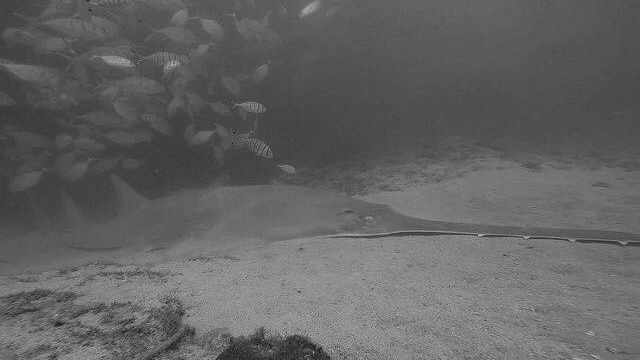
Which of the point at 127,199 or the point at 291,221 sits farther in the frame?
the point at 127,199

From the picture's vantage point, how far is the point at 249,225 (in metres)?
3.93

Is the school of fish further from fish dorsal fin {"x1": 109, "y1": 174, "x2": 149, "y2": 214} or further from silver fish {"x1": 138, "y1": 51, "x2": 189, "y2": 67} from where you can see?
fish dorsal fin {"x1": 109, "y1": 174, "x2": 149, "y2": 214}

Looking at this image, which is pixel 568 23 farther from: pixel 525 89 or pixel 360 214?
pixel 360 214

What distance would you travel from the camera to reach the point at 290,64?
51.2ft

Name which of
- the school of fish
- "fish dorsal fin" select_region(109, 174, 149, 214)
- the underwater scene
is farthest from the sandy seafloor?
the school of fish

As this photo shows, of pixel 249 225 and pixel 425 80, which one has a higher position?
pixel 425 80

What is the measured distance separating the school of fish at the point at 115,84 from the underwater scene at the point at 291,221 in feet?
0.26

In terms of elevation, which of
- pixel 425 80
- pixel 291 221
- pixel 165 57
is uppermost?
pixel 425 80

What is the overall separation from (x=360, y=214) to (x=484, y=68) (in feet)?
77.9

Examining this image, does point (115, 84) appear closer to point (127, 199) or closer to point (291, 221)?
point (127, 199)

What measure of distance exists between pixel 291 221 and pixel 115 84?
6568mm

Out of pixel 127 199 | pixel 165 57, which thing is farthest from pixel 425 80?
pixel 127 199

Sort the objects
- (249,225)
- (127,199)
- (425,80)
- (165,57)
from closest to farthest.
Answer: (249,225)
(127,199)
(165,57)
(425,80)

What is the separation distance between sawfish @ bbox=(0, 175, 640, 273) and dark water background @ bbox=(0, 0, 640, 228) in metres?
6.29
